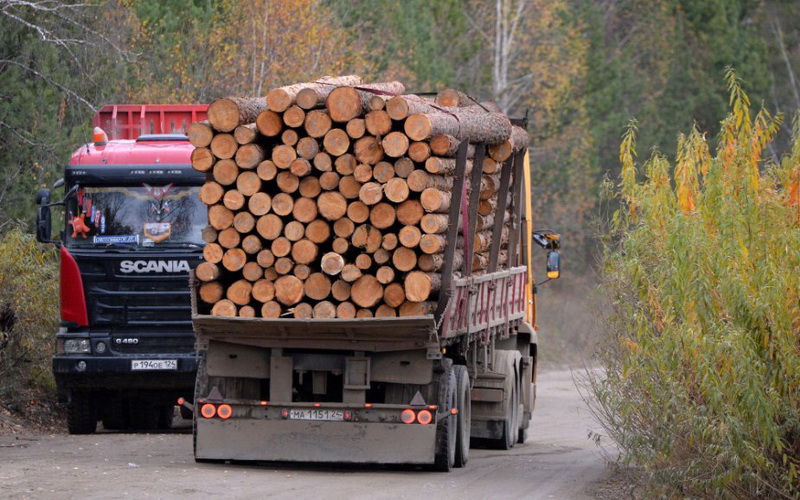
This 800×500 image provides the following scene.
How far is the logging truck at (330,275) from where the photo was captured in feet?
40.5

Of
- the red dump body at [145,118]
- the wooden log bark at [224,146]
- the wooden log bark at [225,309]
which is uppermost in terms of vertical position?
the red dump body at [145,118]

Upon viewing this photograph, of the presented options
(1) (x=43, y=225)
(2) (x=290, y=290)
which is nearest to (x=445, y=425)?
(2) (x=290, y=290)

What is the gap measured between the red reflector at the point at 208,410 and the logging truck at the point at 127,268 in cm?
324

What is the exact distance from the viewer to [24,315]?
17516 mm

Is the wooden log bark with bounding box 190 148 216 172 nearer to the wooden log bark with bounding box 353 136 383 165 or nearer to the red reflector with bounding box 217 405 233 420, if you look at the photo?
the wooden log bark with bounding box 353 136 383 165

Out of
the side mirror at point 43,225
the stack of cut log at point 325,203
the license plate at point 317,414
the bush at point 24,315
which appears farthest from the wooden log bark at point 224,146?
the bush at point 24,315

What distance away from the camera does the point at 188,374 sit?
52.8 ft

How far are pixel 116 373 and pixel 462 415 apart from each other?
4.15 metres

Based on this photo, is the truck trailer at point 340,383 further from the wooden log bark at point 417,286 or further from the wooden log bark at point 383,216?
the wooden log bark at point 383,216

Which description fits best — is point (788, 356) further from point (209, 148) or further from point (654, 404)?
point (209, 148)

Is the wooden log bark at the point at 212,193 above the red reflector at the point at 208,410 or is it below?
above

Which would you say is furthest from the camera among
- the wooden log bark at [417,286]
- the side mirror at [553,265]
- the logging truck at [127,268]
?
the side mirror at [553,265]

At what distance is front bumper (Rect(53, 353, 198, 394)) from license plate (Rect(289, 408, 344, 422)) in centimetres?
347

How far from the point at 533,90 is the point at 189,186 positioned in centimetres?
2865
